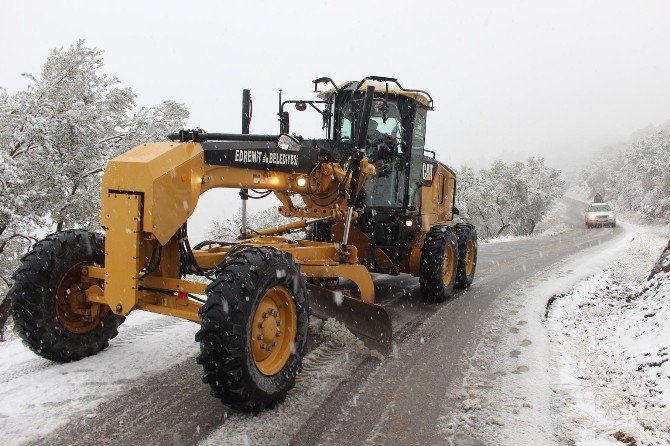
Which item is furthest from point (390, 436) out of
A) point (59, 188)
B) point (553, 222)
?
point (553, 222)

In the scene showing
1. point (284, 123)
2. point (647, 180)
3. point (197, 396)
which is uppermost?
point (647, 180)

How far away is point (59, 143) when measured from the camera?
1370cm

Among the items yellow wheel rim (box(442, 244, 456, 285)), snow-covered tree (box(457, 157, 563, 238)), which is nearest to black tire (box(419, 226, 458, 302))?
yellow wheel rim (box(442, 244, 456, 285))

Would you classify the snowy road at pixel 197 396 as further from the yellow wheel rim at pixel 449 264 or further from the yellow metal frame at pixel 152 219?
the yellow wheel rim at pixel 449 264

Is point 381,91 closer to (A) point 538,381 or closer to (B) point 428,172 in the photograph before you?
(B) point 428,172

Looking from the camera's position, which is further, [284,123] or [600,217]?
[600,217]

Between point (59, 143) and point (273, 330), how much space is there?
41.8 ft

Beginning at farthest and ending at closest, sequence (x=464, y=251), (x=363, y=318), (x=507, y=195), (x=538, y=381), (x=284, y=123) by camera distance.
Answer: (x=507, y=195) < (x=464, y=251) < (x=284, y=123) < (x=363, y=318) < (x=538, y=381)

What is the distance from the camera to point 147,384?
3855 mm

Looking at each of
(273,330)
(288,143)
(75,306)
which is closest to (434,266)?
(288,143)

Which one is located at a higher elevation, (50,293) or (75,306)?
(50,293)

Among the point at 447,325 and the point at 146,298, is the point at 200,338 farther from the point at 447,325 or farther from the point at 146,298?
the point at 447,325

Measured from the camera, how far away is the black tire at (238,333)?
10.4 feet

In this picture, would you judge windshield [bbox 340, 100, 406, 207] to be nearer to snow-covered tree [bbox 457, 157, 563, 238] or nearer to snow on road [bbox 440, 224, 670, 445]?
snow on road [bbox 440, 224, 670, 445]
